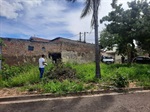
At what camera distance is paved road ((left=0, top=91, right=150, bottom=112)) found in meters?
6.56

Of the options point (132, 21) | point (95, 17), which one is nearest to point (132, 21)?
point (132, 21)

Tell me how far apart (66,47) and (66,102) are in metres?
18.3

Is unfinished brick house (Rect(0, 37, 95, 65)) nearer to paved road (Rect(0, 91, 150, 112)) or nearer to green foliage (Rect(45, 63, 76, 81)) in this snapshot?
green foliage (Rect(45, 63, 76, 81))

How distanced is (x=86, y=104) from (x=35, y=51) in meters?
15.2

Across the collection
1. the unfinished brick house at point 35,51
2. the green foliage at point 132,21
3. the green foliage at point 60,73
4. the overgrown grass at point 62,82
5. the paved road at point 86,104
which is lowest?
the paved road at point 86,104

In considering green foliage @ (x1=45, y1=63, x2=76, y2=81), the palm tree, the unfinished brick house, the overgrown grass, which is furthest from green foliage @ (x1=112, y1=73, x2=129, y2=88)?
the unfinished brick house

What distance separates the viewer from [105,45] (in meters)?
33.9

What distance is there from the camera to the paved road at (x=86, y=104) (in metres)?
6.56

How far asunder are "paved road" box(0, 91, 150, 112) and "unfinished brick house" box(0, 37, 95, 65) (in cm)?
945

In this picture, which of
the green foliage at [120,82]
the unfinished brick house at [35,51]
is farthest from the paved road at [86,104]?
the unfinished brick house at [35,51]

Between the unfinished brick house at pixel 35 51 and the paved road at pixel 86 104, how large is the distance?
945 centimetres

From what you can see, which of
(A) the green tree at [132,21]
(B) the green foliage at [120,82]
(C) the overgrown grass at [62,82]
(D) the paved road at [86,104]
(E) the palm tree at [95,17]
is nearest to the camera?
(D) the paved road at [86,104]

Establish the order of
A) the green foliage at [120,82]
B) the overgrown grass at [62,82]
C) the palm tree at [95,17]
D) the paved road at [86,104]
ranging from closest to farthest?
1. the paved road at [86,104]
2. the overgrown grass at [62,82]
3. the green foliage at [120,82]
4. the palm tree at [95,17]

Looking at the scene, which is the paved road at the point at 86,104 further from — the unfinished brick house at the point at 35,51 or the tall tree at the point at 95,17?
the unfinished brick house at the point at 35,51
